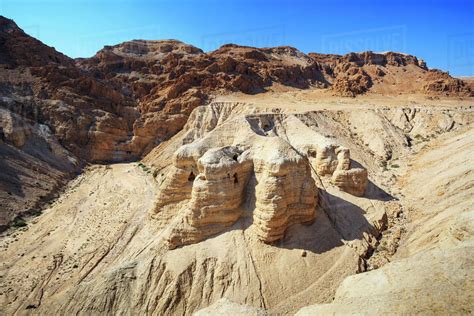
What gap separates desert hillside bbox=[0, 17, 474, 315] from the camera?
12719 millimetres

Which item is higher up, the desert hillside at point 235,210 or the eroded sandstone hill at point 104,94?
the eroded sandstone hill at point 104,94

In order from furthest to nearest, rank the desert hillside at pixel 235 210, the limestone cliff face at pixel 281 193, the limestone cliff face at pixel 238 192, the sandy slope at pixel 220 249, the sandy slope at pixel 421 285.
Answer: the limestone cliff face at pixel 238 192 < the limestone cliff face at pixel 281 193 < the sandy slope at pixel 220 249 < the desert hillside at pixel 235 210 < the sandy slope at pixel 421 285

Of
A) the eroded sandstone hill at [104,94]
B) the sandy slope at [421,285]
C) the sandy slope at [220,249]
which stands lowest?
the sandy slope at [220,249]

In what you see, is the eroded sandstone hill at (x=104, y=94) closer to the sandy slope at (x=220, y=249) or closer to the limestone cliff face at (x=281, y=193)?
the sandy slope at (x=220, y=249)

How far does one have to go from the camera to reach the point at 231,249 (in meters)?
14.3

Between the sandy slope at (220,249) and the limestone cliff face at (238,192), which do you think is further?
the limestone cliff face at (238,192)

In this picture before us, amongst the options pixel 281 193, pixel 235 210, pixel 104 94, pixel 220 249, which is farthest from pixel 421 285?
pixel 104 94

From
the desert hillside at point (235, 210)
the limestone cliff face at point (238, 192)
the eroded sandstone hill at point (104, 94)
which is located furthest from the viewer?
the eroded sandstone hill at point (104, 94)

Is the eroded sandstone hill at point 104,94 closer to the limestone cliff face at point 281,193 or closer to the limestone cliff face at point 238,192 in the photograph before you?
the limestone cliff face at point 238,192

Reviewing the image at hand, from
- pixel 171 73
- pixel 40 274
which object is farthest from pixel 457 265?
pixel 171 73

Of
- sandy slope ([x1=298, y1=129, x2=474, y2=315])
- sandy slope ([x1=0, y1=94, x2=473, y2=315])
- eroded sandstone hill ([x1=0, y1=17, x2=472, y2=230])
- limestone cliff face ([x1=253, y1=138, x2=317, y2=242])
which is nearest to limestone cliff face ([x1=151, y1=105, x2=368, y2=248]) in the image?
limestone cliff face ([x1=253, y1=138, x2=317, y2=242])

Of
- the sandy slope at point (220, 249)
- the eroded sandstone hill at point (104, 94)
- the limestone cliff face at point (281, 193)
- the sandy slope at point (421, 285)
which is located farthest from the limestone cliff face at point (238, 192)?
the eroded sandstone hill at point (104, 94)

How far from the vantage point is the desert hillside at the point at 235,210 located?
12.7 m

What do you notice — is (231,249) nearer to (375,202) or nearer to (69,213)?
(375,202)
